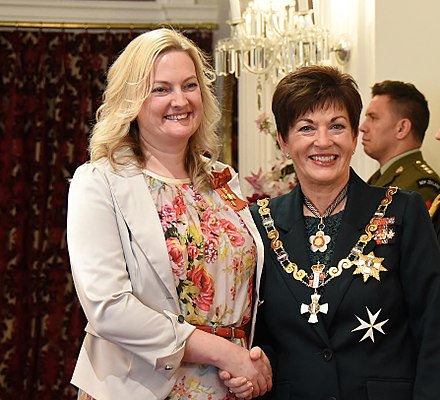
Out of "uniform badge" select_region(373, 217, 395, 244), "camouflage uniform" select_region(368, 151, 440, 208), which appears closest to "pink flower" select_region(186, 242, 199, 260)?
"uniform badge" select_region(373, 217, 395, 244)

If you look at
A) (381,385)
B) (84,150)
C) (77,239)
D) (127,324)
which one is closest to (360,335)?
(381,385)

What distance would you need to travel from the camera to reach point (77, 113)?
6734 mm

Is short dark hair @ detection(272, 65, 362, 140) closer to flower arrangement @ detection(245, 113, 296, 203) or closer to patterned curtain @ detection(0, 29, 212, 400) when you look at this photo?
flower arrangement @ detection(245, 113, 296, 203)

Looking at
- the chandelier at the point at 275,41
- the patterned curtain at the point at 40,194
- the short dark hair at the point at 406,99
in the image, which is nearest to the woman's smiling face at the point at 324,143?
the short dark hair at the point at 406,99

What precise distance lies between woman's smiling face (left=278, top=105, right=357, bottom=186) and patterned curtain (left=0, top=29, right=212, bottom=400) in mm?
4255

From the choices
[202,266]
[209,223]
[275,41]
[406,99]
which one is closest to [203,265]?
[202,266]

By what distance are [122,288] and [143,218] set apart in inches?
7.4

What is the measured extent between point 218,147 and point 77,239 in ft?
1.82

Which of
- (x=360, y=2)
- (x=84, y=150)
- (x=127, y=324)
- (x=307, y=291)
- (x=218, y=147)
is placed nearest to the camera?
(x=127, y=324)

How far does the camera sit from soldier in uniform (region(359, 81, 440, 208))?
12.7 ft

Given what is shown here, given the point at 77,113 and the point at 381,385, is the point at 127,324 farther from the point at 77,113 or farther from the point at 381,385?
the point at 77,113

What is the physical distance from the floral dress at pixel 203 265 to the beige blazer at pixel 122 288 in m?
0.04

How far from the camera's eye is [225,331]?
2.52 metres

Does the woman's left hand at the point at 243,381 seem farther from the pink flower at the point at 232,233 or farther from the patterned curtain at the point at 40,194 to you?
the patterned curtain at the point at 40,194
